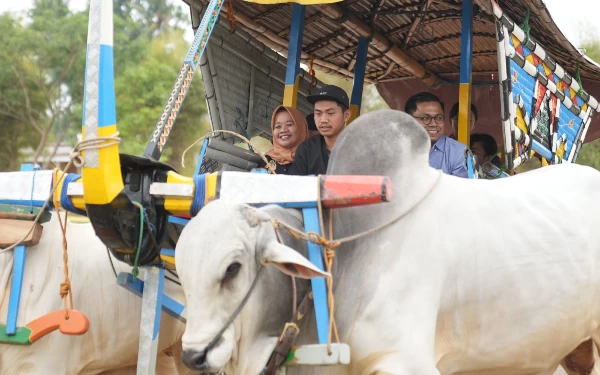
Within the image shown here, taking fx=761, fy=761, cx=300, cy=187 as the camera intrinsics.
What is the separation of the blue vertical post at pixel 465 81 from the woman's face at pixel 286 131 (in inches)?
40.9

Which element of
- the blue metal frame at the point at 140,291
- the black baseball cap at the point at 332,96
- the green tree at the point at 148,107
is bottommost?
the blue metal frame at the point at 140,291

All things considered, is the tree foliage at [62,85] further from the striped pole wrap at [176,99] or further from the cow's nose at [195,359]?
the cow's nose at [195,359]

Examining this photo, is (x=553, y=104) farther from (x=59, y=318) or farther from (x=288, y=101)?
(x=59, y=318)

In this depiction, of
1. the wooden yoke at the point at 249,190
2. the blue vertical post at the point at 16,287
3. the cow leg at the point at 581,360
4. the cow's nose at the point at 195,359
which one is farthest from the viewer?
the cow leg at the point at 581,360

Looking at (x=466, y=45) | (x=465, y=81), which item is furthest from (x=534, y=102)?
(x=466, y=45)

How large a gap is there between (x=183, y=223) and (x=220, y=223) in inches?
20.6

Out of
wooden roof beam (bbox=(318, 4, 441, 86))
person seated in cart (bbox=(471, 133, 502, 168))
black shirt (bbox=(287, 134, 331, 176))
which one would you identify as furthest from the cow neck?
person seated in cart (bbox=(471, 133, 502, 168))

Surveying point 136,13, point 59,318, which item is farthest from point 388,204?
point 136,13

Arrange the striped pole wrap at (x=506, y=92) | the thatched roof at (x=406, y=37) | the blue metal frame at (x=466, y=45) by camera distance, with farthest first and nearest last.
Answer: the thatched roof at (x=406, y=37) → the blue metal frame at (x=466, y=45) → the striped pole wrap at (x=506, y=92)

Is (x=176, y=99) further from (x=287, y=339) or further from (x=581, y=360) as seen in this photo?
(x=581, y=360)

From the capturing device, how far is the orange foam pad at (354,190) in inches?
103

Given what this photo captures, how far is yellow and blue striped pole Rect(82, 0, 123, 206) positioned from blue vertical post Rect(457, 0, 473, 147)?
2.57 metres

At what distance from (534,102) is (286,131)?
1.47 metres

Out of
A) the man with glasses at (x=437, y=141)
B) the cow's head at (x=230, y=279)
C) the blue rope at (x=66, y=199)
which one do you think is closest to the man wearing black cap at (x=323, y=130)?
the man with glasses at (x=437, y=141)
